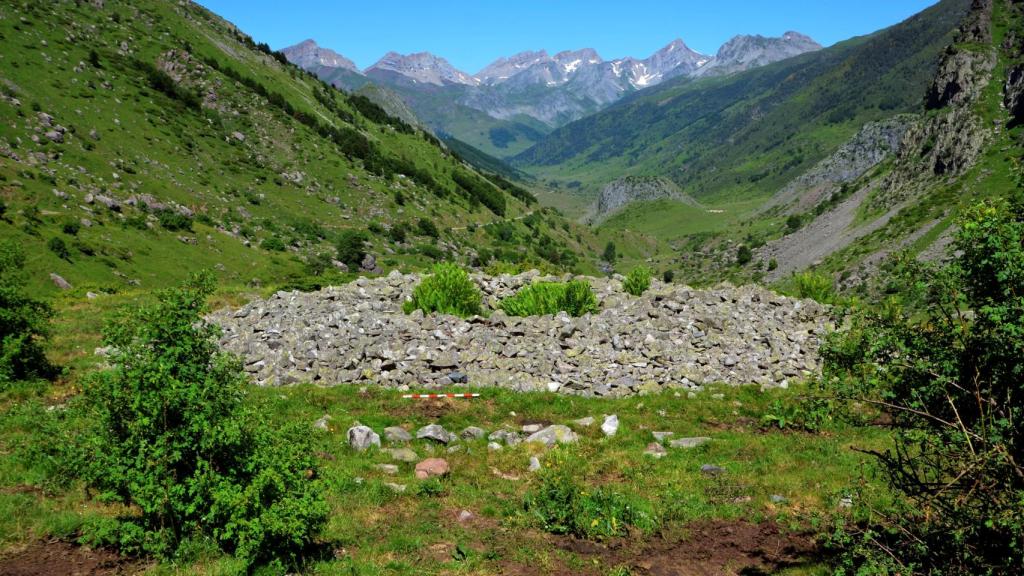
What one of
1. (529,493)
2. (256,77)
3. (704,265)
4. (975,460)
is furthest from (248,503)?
(704,265)

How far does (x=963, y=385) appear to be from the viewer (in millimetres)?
7125

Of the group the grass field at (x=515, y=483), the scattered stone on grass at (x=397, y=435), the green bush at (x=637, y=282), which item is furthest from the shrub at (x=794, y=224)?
the scattered stone on grass at (x=397, y=435)

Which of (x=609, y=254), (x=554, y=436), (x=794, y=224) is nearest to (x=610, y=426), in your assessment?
(x=554, y=436)

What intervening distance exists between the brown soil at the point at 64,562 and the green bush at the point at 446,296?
1597 cm

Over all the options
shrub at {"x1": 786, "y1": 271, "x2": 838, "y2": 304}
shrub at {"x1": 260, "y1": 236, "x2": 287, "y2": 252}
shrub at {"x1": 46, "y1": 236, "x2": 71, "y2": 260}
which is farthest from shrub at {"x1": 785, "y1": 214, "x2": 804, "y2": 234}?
shrub at {"x1": 46, "y1": 236, "x2": 71, "y2": 260}

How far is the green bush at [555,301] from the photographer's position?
80.9 ft

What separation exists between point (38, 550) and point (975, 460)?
42.1 feet

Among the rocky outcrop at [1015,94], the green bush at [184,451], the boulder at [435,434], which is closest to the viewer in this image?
the green bush at [184,451]

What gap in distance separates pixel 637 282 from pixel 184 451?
22.4 meters

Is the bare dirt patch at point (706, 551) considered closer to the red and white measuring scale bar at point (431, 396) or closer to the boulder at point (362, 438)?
the boulder at point (362, 438)

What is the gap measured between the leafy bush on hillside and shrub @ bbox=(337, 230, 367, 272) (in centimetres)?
6758

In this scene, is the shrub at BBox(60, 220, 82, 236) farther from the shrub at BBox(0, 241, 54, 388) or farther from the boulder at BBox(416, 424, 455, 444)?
the boulder at BBox(416, 424, 455, 444)

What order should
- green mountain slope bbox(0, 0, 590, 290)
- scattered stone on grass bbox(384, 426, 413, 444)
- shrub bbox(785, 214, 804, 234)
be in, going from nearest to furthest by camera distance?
scattered stone on grass bbox(384, 426, 413, 444), green mountain slope bbox(0, 0, 590, 290), shrub bbox(785, 214, 804, 234)

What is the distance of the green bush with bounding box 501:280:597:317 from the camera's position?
24672 millimetres
